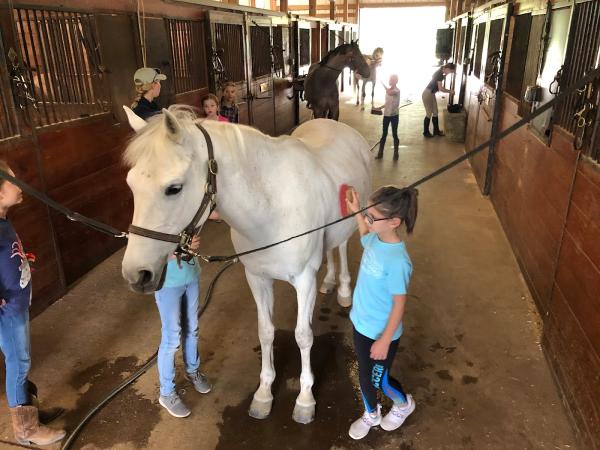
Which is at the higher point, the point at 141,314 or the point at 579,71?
the point at 579,71

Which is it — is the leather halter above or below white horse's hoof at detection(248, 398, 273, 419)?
above

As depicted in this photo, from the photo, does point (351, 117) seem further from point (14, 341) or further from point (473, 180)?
point (14, 341)

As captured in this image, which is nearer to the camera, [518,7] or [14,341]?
[14,341]

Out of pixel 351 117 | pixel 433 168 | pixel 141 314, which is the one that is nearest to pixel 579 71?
pixel 141 314

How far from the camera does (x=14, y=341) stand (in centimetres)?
175

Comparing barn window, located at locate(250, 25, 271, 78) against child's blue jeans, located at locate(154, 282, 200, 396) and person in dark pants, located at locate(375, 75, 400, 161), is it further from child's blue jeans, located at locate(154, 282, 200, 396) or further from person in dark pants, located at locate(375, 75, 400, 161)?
child's blue jeans, located at locate(154, 282, 200, 396)

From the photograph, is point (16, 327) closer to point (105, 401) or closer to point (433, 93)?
point (105, 401)

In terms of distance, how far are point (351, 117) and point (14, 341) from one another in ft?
30.3

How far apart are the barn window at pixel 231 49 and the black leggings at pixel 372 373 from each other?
446cm

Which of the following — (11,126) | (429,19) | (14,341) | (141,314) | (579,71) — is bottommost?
(141,314)

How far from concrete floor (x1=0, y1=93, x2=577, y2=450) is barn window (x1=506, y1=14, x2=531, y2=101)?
152cm

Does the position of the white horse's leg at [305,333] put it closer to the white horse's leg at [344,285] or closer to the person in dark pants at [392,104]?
the white horse's leg at [344,285]

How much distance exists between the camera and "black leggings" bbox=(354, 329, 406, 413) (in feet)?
5.68

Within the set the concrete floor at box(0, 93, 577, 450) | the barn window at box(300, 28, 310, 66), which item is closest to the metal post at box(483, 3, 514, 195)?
the concrete floor at box(0, 93, 577, 450)
